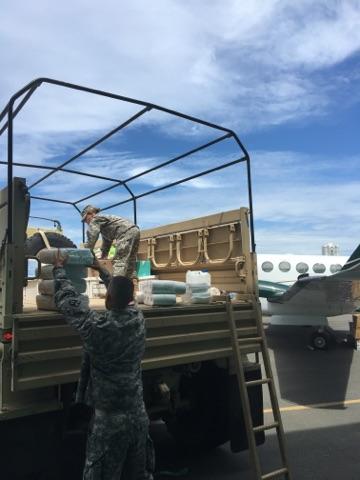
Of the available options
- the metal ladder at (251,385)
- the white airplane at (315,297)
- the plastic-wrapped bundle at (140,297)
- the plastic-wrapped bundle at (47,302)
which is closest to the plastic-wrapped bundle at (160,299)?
the plastic-wrapped bundle at (140,297)

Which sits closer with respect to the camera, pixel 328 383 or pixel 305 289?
pixel 328 383

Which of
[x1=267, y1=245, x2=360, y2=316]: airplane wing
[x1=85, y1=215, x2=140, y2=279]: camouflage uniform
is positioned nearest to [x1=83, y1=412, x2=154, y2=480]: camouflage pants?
[x1=85, y1=215, x2=140, y2=279]: camouflage uniform

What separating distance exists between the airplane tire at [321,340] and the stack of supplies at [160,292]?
8.79m

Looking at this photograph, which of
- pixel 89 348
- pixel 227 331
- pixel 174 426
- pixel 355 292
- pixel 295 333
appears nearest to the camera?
pixel 89 348

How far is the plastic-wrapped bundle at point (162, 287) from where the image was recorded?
3830 mm

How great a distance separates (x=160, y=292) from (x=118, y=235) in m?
1.66

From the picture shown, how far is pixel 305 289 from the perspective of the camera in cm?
1149

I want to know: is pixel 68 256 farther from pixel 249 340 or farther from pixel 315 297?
pixel 315 297

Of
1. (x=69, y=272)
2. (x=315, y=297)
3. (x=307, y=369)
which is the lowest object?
(x=307, y=369)

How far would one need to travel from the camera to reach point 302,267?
17.3 metres

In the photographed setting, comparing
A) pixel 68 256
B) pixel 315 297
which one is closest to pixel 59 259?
pixel 68 256

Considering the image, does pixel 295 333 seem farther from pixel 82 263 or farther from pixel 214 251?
pixel 82 263

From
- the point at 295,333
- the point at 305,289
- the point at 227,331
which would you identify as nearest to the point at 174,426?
the point at 227,331

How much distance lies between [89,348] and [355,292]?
9.44 metres
